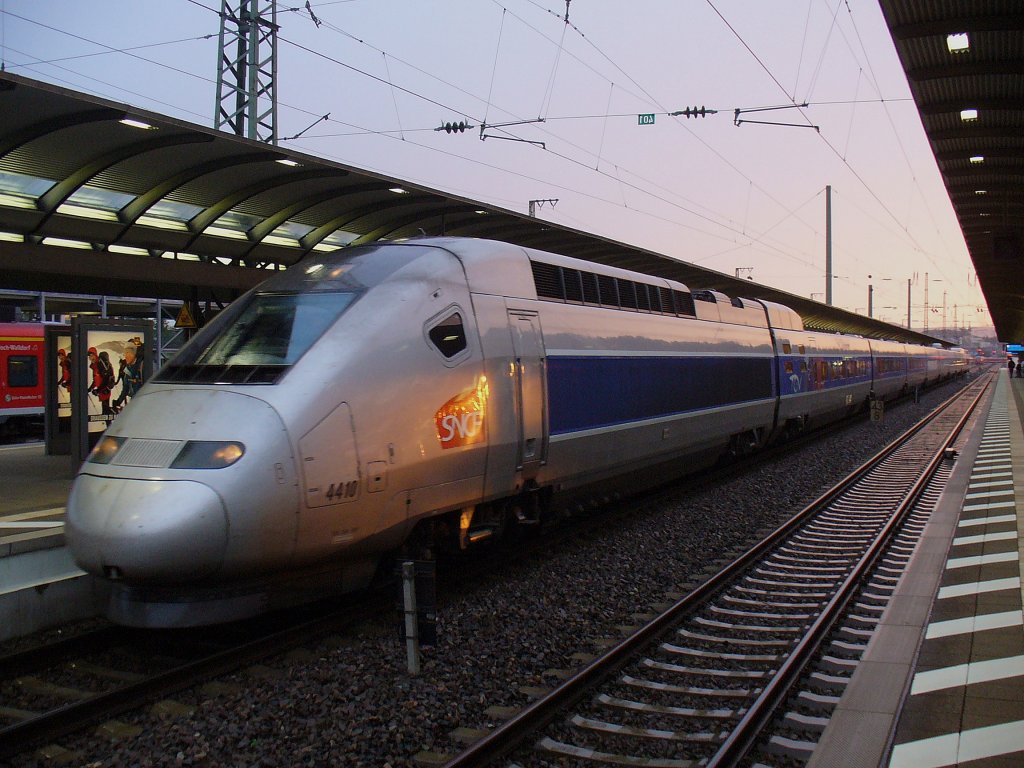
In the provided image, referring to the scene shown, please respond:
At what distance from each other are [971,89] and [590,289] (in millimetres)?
6447

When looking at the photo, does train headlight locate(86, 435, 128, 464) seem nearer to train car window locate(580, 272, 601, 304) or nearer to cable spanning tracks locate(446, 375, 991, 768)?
cable spanning tracks locate(446, 375, 991, 768)

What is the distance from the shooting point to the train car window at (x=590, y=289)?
412 inches

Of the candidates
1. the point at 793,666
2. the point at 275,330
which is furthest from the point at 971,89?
the point at 275,330

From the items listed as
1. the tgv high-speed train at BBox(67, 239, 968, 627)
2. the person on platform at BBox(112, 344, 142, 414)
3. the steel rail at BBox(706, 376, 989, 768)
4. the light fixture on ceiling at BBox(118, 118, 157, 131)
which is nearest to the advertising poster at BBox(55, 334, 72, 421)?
the person on platform at BBox(112, 344, 142, 414)

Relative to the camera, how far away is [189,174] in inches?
431

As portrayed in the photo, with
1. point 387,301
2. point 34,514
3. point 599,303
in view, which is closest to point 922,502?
point 599,303

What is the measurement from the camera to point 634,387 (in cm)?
1116

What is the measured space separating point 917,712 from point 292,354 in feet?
15.6

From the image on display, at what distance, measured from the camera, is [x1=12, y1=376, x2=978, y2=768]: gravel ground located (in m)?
4.96

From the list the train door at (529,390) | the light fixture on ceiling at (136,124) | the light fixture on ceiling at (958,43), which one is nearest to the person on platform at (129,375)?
the light fixture on ceiling at (136,124)

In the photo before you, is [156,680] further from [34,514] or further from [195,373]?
[34,514]

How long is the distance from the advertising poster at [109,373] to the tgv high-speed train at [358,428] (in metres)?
4.85

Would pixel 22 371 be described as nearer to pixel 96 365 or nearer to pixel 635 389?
pixel 96 365

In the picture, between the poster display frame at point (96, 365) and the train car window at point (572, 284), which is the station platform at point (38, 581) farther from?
the train car window at point (572, 284)
